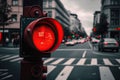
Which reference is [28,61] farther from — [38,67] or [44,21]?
[44,21]

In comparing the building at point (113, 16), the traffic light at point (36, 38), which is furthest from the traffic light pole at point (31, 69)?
the building at point (113, 16)

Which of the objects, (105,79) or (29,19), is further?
(105,79)

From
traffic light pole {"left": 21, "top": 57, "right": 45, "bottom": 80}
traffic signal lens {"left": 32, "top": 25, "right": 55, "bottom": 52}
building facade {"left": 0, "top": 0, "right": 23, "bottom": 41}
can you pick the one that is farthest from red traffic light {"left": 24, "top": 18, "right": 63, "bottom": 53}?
building facade {"left": 0, "top": 0, "right": 23, "bottom": 41}

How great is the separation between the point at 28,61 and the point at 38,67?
92mm

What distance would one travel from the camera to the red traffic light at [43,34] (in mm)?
1850

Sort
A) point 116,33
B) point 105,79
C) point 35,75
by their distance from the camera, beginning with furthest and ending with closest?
1. point 116,33
2. point 105,79
3. point 35,75

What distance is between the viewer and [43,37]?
2.01 metres

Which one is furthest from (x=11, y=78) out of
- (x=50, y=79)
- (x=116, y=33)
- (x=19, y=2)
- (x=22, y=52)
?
(x=116, y=33)

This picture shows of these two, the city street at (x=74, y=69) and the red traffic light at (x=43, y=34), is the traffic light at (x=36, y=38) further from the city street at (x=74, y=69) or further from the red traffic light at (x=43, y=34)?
the city street at (x=74, y=69)

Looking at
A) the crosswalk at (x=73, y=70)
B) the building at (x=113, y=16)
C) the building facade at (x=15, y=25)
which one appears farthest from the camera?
the building at (x=113, y=16)

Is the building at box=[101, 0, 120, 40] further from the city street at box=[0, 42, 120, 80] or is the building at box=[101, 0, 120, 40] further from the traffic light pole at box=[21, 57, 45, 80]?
the traffic light pole at box=[21, 57, 45, 80]

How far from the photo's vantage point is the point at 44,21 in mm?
2025

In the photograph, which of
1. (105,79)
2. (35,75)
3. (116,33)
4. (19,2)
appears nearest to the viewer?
(35,75)

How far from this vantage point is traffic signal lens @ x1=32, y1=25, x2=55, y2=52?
1.94 m
